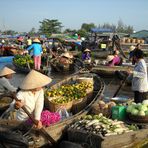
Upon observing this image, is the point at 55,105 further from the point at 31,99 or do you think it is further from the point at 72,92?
the point at 31,99

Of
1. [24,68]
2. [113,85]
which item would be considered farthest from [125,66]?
[24,68]

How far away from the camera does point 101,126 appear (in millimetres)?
5203

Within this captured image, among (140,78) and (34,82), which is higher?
(34,82)

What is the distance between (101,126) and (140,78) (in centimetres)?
198

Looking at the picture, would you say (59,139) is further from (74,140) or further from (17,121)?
(17,121)

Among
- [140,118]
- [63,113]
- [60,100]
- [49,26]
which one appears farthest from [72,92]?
[49,26]

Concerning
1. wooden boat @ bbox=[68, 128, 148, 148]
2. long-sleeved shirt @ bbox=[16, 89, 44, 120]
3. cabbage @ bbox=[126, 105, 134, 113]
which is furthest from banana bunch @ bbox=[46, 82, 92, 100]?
long-sleeved shirt @ bbox=[16, 89, 44, 120]

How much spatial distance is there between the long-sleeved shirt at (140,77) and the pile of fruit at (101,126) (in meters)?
1.45

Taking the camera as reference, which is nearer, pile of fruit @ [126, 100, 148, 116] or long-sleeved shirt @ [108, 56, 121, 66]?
pile of fruit @ [126, 100, 148, 116]

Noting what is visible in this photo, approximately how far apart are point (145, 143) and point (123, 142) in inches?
24.2

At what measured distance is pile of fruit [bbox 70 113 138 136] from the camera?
5.12 meters

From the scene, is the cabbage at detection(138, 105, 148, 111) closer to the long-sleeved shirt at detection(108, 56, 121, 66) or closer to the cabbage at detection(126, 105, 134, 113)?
the cabbage at detection(126, 105, 134, 113)

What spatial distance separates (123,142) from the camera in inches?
203

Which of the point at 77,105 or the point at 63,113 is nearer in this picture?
the point at 63,113
